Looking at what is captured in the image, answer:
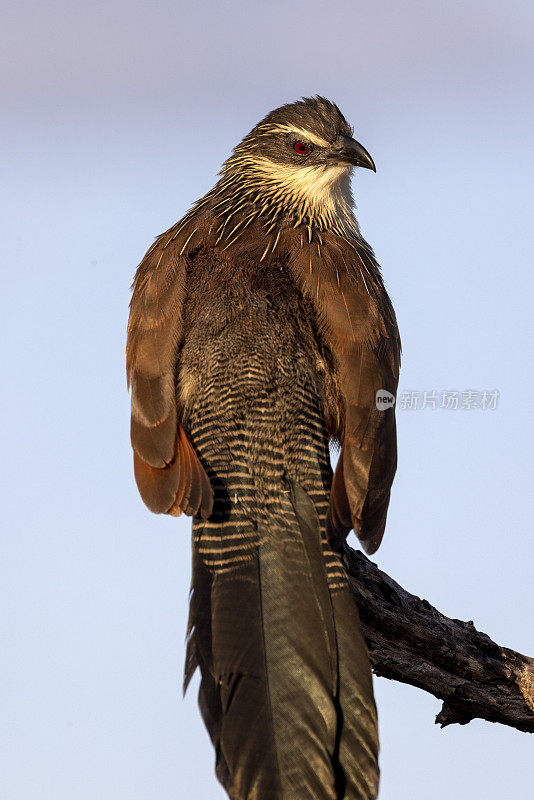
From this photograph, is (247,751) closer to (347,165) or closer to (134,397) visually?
(134,397)

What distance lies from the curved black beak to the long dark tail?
2.69 meters

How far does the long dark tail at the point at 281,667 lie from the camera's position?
3.49 m

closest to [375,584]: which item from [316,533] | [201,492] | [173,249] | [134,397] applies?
[316,533]

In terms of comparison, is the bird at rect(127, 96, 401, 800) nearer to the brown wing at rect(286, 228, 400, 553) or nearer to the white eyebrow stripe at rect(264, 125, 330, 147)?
the brown wing at rect(286, 228, 400, 553)

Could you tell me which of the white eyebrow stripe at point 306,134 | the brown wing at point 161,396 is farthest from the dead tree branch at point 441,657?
the white eyebrow stripe at point 306,134

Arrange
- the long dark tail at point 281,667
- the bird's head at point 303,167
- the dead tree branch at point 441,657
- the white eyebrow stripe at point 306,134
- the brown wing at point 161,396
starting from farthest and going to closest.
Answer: the white eyebrow stripe at point 306,134 < the bird's head at point 303,167 < the dead tree branch at point 441,657 < the brown wing at point 161,396 < the long dark tail at point 281,667

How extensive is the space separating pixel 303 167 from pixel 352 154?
353 millimetres

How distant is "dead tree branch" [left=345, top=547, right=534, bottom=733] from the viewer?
4.55 metres

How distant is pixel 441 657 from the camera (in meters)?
4.62

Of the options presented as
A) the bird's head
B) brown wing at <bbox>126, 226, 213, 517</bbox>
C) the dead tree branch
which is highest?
the bird's head

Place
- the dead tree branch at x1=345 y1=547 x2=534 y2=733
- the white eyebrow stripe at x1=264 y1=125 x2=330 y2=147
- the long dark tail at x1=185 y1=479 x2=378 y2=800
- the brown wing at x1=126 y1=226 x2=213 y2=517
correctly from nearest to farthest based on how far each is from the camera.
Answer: the long dark tail at x1=185 y1=479 x2=378 y2=800
the brown wing at x1=126 y1=226 x2=213 y2=517
the dead tree branch at x1=345 y1=547 x2=534 y2=733
the white eyebrow stripe at x1=264 y1=125 x2=330 y2=147

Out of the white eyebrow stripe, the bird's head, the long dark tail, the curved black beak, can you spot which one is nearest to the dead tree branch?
the long dark tail

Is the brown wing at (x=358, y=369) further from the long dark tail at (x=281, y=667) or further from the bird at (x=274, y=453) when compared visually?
the long dark tail at (x=281, y=667)

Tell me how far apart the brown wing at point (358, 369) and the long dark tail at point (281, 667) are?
275 mm
